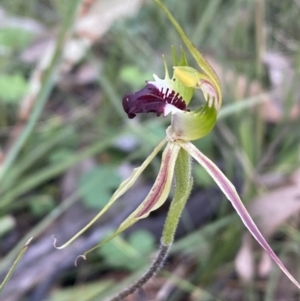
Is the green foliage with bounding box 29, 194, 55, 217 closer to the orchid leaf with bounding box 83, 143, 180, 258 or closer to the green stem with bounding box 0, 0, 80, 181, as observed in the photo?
the green stem with bounding box 0, 0, 80, 181

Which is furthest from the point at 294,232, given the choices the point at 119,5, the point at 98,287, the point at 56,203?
the point at 119,5

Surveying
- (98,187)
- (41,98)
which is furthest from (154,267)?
(98,187)

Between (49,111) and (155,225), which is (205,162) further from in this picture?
(49,111)

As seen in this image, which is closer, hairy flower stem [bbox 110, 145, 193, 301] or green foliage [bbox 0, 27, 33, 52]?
hairy flower stem [bbox 110, 145, 193, 301]

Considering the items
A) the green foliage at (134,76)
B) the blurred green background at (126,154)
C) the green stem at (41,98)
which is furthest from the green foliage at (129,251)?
the green foliage at (134,76)

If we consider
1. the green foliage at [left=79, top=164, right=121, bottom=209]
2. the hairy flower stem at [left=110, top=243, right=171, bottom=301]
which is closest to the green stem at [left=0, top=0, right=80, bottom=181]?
the green foliage at [left=79, top=164, right=121, bottom=209]

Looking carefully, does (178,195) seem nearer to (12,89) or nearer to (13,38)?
(12,89)
